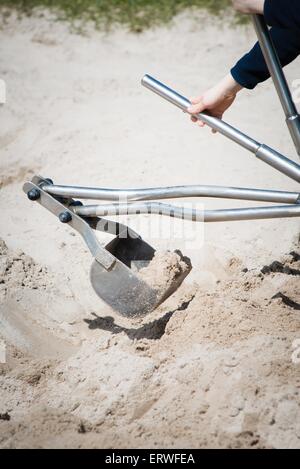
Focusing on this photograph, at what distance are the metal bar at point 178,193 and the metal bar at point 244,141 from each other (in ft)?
0.28

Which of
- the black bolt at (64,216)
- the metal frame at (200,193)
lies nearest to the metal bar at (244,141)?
the metal frame at (200,193)

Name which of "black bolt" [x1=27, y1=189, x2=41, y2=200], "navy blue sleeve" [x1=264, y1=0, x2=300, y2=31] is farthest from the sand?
"navy blue sleeve" [x1=264, y1=0, x2=300, y2=31]

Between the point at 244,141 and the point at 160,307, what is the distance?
2.83 ft

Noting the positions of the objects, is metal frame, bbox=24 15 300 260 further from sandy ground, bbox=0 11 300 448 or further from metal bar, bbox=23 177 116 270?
sandy ground, bbox=0 11 300 448

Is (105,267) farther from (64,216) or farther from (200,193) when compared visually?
(200,193)

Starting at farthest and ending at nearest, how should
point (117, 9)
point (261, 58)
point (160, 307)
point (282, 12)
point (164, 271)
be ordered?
point (117, 9)
point (160, 307)
point (164, 271)
point (261, 58)
point (282, 12)

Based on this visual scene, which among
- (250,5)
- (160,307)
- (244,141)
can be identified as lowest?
(160,307)

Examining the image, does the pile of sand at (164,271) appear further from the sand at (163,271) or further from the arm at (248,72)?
the arm at (248,72)

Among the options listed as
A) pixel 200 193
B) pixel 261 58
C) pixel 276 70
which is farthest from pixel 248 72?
pixel 200 193

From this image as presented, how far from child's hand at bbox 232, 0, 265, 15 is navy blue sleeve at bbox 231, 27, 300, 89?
21 centimetres

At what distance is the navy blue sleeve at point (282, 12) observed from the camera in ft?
5.16

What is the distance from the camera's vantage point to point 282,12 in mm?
1587

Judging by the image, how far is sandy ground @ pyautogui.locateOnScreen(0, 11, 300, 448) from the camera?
64.7 inches

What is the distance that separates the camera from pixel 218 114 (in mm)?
2031
